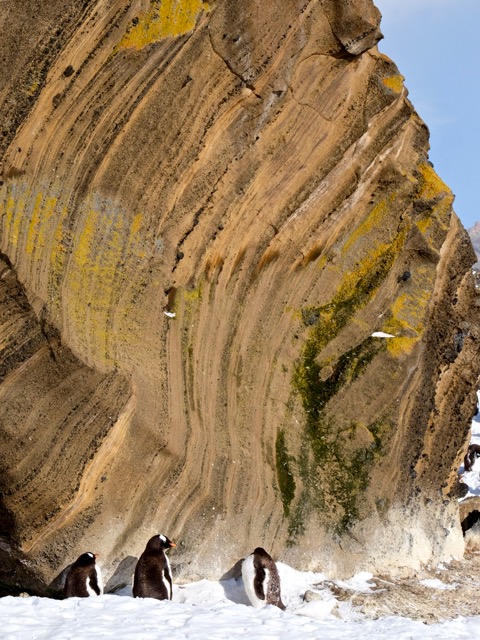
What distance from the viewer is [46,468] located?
9.92 m

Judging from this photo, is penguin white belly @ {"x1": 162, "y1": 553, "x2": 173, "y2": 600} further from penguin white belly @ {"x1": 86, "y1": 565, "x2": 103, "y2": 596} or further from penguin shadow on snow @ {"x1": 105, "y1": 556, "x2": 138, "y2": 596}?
penguin white belly @ {"x1": 86, "y1": 565, "x2": 103, "y2": 596}

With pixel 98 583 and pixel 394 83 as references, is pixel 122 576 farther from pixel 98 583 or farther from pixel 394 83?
pixel 394 83

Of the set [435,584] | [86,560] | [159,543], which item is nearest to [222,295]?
[159,543]

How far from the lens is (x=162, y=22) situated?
1061 cm

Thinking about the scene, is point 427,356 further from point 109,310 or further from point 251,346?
point 109,310

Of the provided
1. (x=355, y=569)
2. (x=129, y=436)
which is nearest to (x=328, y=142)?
(x=129, y=436)

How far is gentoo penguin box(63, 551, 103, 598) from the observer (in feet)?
31.4

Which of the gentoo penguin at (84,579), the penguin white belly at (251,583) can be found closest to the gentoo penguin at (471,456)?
the penguin white belly at (251,583)

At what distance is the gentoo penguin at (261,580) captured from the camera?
10039mm

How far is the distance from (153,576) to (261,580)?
1.21 meters

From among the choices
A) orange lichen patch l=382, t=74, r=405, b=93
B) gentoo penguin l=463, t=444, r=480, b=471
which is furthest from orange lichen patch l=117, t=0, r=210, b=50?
gentoo penguin l=463, t=444, r=480, b=471

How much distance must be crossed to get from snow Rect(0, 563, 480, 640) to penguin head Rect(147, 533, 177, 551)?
601mm

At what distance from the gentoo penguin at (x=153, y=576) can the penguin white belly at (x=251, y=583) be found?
2.83 ft

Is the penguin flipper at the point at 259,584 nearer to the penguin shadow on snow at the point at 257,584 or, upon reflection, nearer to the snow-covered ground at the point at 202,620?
the penguin shadow on snow at the point at 257,584
